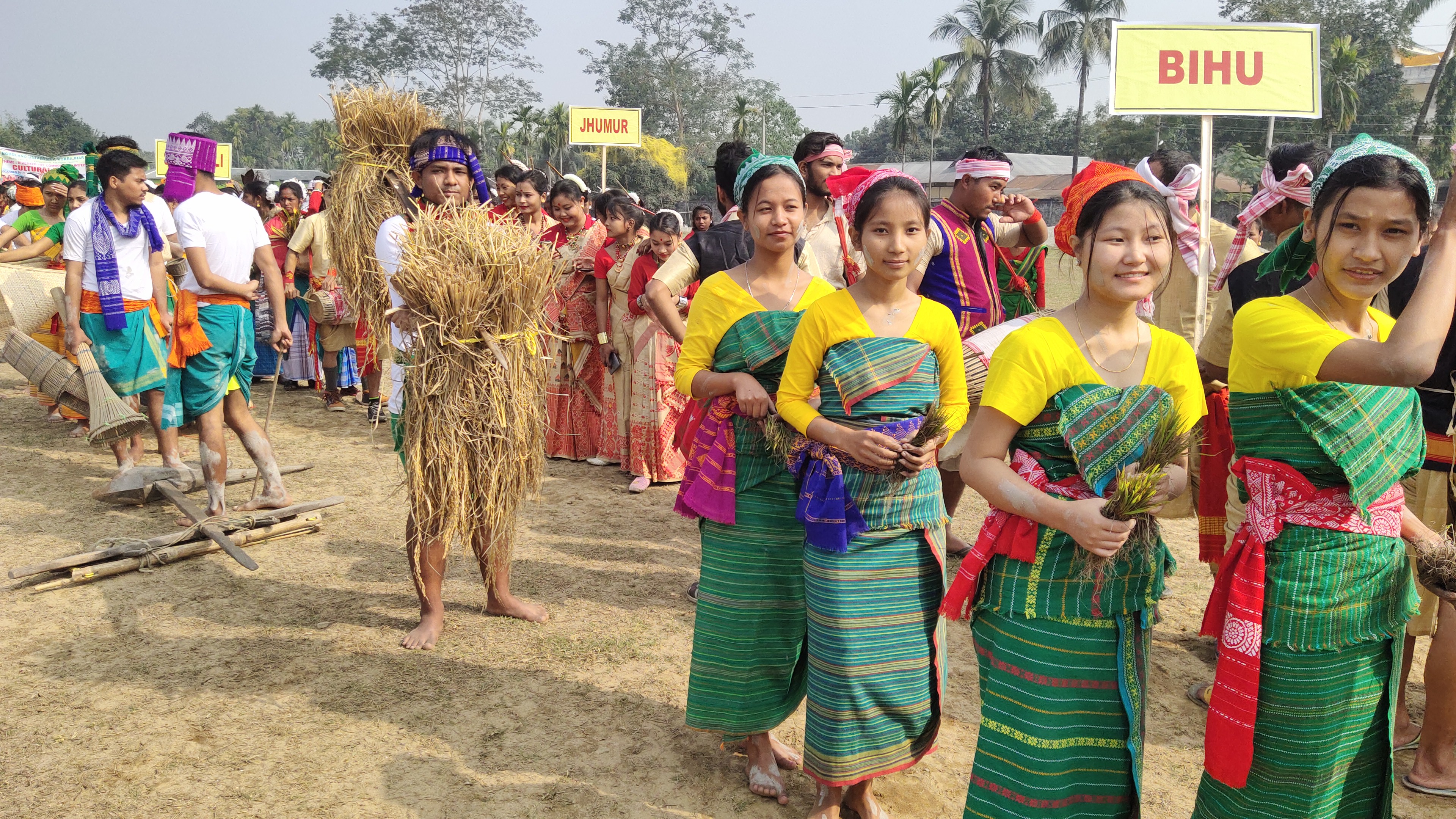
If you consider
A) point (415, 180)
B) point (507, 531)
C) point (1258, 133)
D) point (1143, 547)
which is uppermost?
point (1258, 133)

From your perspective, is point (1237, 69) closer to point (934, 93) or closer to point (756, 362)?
point (756, 362)

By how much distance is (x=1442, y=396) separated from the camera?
2990 millimetres

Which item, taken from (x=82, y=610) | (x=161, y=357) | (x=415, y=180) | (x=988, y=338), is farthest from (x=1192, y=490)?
(x=161, y=357)

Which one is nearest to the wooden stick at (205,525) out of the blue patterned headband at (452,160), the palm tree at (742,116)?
the blue patterned headband at (452,160)

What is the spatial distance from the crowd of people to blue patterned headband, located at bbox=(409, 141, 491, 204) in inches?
0.7

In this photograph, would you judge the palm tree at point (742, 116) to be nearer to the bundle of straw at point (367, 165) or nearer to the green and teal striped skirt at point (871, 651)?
the bundle of straw at point (367, 165)

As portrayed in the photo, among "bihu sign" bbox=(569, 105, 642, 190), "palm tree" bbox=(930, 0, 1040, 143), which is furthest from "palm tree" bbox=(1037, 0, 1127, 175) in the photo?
"bihu sign" bbox=(569, 105, 642, 190)

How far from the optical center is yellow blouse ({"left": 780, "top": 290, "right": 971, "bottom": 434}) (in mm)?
A: 2586

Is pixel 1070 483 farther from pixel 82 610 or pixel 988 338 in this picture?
pixel 82 610

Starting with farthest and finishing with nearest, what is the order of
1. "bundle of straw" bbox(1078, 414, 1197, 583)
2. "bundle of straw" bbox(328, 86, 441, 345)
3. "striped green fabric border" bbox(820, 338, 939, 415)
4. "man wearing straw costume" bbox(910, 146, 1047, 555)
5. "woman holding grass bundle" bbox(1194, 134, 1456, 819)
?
"bundle of straw" bbox(328, 86, 441, 345) < "man wearing straw costume" bbox(910, 146, 1047, 555) < "striped green fabric border" bbox(820, 338, 939, 415) < "woman holding grass bundle" bbox(1194, 134, 1456, 819) < "bundle of straw" bbox(1078, 414, 1197, 583)

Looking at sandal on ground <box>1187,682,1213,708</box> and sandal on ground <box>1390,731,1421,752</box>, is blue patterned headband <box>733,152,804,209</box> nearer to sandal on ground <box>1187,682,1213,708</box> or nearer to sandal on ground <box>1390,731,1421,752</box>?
sandal on ground <box>1187,682,1213,708</box>

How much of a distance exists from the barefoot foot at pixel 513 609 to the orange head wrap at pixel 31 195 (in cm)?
751

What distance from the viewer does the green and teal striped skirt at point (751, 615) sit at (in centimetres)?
288

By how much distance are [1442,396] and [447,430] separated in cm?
335
